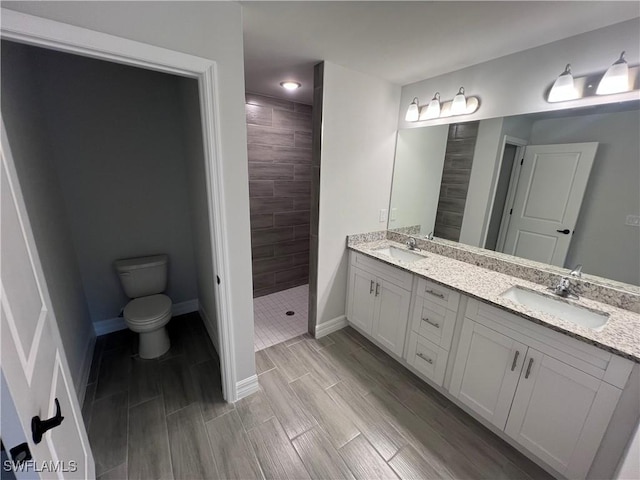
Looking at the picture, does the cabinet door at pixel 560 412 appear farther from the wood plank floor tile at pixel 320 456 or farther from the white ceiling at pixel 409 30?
the white ceiling at pixel 409 30

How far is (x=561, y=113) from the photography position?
5.28 ft

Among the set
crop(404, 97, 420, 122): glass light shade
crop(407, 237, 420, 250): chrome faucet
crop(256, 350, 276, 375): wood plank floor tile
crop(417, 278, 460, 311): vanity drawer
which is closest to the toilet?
crop(256, 350, 276, 375): wood plank floor tile

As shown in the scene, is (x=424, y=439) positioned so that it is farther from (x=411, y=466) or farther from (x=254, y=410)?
(x=254, y=410)

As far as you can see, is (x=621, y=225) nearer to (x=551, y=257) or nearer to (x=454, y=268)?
(x=551, y=257)

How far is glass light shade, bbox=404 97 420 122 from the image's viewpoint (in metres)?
2.26

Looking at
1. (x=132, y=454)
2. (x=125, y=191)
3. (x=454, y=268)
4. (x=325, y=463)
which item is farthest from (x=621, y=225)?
(x=125, y=191)

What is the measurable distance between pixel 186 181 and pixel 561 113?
2.96 m

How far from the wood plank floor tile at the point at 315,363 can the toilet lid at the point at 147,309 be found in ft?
3.72

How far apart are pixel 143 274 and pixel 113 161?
39.5 inches

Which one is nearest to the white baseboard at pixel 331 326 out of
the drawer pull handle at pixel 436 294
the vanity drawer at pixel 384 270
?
the vanity drawer at pixel 384 270

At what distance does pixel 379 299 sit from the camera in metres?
2.24

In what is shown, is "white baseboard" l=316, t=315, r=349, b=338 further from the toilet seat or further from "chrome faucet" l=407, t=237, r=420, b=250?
the toilet seat

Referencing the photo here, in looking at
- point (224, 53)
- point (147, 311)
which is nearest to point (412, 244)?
point (224, 53)

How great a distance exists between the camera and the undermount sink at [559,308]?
1419 millimetres
